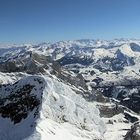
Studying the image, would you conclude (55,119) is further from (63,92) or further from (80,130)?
(63,92)

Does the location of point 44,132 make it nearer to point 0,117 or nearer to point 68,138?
point 68,138

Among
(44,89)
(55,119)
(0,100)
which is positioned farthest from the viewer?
(0,100)

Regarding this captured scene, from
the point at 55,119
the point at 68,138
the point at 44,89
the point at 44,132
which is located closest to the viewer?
the point at 44,132

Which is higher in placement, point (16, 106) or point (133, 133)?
point (16, 106)

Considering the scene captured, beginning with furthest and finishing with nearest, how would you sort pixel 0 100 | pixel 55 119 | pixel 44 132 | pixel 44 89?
pixel 0 100, pixel 44 89, pixel 55 119, pixel 44 132

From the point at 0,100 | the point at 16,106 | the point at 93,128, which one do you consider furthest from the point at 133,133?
the point at 0,100

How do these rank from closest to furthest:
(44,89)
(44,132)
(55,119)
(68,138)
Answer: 1. (44,132)
2. (68,138)
3. (55,119)
4. (44,89)

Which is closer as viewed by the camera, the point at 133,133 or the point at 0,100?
the point at 133,133

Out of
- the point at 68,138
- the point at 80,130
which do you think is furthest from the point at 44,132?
the point at 80,130

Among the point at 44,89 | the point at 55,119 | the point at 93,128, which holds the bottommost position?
the point at 93,128
